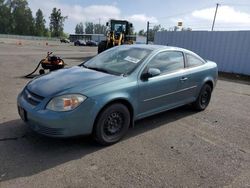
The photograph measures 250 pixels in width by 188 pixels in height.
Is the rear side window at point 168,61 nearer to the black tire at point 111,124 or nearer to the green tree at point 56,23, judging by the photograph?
the black tire at point 111,124

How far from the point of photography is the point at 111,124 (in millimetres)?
4043

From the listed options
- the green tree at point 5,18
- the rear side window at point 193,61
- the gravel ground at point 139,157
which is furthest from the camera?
the green tree at point 5,18

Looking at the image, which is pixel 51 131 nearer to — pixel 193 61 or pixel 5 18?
pixel 193 61

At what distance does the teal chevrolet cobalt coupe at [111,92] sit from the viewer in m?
3.58

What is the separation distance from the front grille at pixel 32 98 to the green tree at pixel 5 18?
113 meters

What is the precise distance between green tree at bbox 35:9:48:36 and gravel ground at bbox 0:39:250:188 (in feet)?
360

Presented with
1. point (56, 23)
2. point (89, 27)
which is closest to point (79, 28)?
point (89, 27)

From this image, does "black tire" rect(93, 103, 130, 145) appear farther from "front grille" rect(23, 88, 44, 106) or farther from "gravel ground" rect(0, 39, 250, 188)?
"front grille" rect(23, 88, 44, 106)

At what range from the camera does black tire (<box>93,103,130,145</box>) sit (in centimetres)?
384

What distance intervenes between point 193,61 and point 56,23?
4374 inches

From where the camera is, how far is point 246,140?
181 inches

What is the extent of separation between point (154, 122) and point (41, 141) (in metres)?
2.18

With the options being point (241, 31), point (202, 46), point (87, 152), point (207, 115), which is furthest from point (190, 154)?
point (202, 46)

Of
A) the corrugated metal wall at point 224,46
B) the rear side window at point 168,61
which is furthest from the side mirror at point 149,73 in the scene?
the corrugated metal wall at point 224,46
